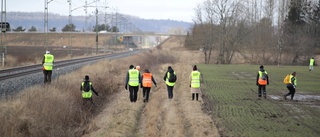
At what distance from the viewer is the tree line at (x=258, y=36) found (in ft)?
226

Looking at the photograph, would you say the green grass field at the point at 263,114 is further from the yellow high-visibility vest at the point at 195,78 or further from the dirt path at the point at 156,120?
the yellow high-visibility vest at the point at 195,78

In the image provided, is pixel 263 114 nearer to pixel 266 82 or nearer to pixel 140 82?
pixel 140 82

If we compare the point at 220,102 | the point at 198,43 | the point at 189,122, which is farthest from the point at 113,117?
the point at 198,43

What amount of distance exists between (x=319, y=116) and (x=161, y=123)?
273 inches

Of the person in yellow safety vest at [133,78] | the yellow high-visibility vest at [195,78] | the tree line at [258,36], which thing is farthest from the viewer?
the tree line at [258,36]

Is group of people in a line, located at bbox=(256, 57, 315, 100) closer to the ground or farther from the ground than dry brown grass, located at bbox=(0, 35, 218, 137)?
farther from the ground

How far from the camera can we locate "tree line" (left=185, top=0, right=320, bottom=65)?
68.8 m

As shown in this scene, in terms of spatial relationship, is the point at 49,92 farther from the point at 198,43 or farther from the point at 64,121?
the point at 198,43

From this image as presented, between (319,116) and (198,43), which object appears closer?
(319,116)

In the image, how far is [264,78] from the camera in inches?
898

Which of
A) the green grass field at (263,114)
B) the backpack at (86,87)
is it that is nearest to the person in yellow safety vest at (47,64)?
the backpack at (86,87)

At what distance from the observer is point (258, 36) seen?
72.0 meters

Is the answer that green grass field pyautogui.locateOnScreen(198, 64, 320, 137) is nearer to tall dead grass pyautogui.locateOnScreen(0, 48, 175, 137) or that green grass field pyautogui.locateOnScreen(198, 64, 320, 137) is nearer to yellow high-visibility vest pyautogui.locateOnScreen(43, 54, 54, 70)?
tall dead grass pyautogui.locateOnScreen(0, 48, 175, 137)

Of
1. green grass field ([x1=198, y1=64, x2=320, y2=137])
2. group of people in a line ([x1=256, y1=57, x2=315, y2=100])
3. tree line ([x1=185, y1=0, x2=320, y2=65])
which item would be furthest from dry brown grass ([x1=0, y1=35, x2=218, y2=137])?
tree line ([x1=185, y1=0, x2=320, y2=65])
